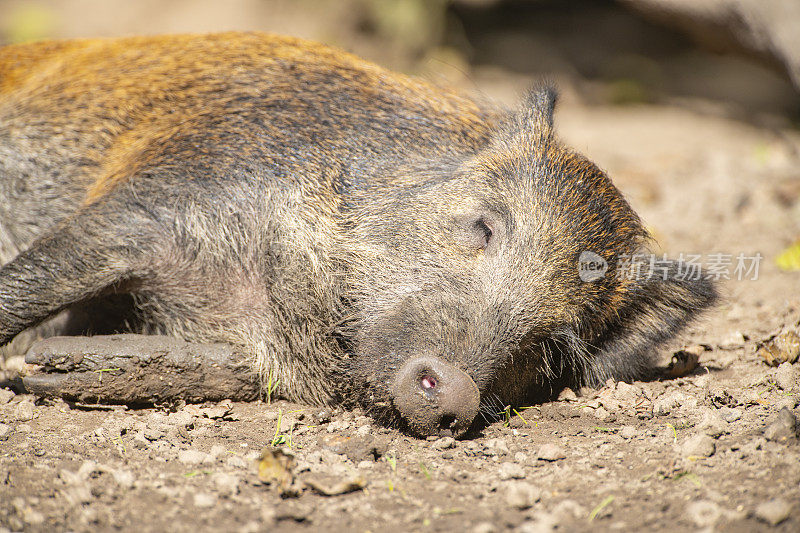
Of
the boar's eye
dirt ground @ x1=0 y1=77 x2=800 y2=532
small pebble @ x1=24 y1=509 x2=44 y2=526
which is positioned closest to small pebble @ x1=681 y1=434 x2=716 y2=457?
dirt ground @ x1=0 y1=77 x2=800 y2=532

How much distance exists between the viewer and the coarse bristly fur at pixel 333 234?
3.40 m

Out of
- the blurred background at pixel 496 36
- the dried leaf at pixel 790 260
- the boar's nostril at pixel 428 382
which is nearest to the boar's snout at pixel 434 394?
the boar's nostril at pixel 428 382

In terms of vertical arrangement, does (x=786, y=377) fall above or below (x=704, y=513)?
above

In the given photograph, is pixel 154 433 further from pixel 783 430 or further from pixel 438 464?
pixel 783 430

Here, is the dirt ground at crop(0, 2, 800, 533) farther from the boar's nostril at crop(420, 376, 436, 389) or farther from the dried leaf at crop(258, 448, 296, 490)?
the boar's nostril at crop(420, 376, 436, 389)

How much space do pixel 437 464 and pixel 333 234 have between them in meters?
1.21

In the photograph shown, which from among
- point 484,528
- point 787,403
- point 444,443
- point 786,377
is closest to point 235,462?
point 444,443

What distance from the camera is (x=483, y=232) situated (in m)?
3.53

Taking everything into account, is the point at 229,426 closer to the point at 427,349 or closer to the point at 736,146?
the point at 427,349

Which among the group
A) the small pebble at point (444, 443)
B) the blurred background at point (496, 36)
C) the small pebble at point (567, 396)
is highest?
the blurred background at point (496, 36)

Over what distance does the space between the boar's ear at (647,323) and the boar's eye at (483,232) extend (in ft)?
2.82

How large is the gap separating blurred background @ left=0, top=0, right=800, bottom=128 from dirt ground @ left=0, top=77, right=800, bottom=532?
5.60 m

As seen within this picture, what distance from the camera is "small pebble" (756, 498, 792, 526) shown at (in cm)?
248

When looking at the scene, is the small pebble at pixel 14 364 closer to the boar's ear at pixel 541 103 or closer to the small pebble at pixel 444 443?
the small pebble at pixel 444 443
